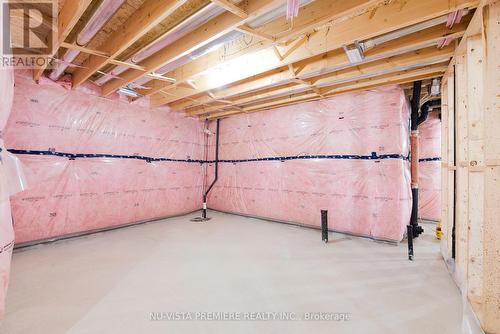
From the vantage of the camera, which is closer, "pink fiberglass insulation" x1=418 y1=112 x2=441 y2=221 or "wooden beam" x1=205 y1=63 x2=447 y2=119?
"wooden beam" x1=205 y1=63 x2=447 y2=119

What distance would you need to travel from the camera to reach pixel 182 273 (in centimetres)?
259

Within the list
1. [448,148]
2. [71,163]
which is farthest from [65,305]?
[448,148]

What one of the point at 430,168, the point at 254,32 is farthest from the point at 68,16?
the point at 430,168

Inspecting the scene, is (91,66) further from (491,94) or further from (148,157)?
(491,94)

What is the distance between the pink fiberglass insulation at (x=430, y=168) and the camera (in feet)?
16.8

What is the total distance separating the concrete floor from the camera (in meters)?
1.78

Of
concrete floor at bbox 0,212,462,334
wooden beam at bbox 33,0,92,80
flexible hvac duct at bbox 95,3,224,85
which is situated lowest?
concrete floor at bbox 0,212,462,334

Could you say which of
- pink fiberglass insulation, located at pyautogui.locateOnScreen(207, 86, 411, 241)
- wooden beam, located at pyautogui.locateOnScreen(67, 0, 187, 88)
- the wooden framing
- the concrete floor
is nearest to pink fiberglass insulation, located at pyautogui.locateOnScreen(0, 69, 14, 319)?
the concrete floor

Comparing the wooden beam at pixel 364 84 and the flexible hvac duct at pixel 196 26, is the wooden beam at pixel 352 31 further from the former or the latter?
the wooden beam at pixel 364 84

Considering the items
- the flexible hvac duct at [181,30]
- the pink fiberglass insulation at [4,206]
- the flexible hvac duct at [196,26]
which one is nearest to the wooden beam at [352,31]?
the flexible hvac duct at [196,26]

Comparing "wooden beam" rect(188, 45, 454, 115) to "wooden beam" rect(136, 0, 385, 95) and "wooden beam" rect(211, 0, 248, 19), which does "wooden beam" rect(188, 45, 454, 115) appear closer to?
"wooden beam" rect(136, 0, 385, 95)

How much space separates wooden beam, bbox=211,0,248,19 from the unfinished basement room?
2 centimetres

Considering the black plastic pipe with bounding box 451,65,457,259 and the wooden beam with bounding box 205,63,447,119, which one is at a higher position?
the wooden beam with bounding box 205,63,447,119

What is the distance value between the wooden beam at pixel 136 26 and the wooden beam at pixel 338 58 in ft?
6.31
